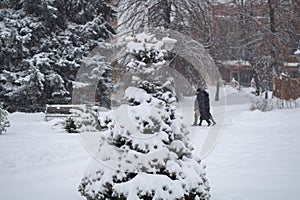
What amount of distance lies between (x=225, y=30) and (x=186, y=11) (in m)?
12.2

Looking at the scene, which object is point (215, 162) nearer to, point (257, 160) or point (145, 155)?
point (257, 160)

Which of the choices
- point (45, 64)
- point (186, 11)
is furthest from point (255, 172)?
point (45, 64)

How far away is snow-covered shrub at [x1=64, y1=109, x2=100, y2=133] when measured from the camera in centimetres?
1309

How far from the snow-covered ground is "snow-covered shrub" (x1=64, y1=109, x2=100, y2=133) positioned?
55 centimetres

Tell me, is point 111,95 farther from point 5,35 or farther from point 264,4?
point 264,4

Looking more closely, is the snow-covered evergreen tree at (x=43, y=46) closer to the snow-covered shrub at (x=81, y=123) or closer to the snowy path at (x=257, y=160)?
the snow-covered shrub at (x=81, y=123)

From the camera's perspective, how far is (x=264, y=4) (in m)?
27.4

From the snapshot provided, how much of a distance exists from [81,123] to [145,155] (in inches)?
365

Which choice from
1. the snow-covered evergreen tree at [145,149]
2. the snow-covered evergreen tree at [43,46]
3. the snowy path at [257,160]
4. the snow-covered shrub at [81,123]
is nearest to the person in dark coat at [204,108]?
the snowy path at [257,160]

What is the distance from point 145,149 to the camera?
421cm

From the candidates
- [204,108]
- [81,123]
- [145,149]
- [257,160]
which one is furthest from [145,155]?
[204,108]

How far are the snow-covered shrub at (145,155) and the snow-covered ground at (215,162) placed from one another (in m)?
1.38

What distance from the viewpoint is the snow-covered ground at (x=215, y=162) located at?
608 centimetres

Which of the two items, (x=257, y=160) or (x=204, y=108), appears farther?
(x=204, y=108)
